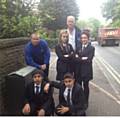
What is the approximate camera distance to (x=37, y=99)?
8148mm

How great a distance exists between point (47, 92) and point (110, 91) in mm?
5435

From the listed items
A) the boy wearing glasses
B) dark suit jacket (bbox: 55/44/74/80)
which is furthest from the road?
the boy wearing glasses

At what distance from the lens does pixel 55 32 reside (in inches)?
2007

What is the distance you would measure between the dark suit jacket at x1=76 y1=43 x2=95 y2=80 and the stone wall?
1.61m

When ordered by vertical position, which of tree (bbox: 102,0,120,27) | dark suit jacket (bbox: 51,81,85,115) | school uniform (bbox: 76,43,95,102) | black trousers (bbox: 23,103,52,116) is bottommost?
tree (bbox: 102,0,120,27)

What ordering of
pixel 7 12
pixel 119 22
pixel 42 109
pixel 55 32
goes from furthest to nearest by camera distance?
1. pixel 119 22
2. pixel 55 32
3. pixel 7 12
4. pixel 42 109

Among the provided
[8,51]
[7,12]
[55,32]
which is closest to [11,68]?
[8,51]

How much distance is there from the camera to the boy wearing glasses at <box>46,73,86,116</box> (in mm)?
7970

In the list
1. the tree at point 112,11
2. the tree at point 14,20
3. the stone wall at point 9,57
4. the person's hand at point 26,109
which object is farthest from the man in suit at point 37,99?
the tree at point 112,11

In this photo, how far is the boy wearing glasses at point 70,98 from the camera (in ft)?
26.1

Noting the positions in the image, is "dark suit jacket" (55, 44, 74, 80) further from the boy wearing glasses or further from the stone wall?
the boy wearing glasses

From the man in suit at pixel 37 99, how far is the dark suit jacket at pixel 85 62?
5.57 ft

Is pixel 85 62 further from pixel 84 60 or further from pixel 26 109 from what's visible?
pixel 26 109

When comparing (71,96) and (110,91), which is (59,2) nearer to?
(110,91)
